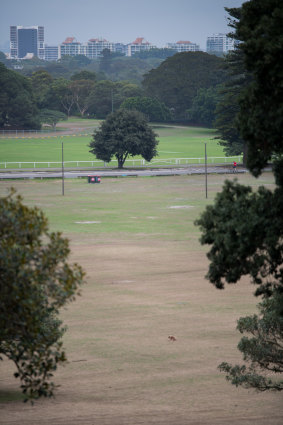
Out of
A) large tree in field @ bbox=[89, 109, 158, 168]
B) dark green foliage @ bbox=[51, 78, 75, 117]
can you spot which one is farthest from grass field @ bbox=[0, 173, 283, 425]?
dark green foliage @ bbox=[51, 78, 75, 117]

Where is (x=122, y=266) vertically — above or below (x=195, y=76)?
below

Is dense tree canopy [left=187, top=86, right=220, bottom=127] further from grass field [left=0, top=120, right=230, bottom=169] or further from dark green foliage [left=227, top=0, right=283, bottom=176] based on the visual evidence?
dark green foliage [left=227, top=0, right=283, bottom=176]

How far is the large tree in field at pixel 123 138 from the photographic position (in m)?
103

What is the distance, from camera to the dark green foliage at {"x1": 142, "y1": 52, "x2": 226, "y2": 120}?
191250 millimetres

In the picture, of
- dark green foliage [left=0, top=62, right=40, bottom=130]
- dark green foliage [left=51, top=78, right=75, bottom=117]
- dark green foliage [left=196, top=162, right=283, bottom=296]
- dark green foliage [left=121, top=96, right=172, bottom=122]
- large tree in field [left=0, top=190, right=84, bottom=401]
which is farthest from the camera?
dark green foliage [left=51, top=78, right=75, bottom=117]

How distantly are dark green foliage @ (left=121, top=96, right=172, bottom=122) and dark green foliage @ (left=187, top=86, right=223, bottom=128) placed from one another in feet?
19.4

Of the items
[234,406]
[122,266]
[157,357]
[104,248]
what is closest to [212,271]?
[234,406]

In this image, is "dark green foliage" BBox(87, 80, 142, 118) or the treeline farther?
"dark green foliage" BBox(87, 80, 142, 118)

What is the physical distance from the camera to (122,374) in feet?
74.9

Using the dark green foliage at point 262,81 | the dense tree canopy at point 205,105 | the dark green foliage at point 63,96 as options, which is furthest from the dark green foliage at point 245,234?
the dark green foliage at point 63,96

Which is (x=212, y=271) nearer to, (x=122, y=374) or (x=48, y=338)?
(x=48, y=338)

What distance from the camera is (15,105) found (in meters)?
157

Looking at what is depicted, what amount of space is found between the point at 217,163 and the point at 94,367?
90819 mm

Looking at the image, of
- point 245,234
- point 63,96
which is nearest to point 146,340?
point 245,234
